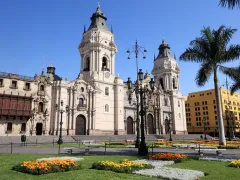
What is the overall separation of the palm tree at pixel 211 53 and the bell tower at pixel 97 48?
26956 mm

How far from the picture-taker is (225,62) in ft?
77.0

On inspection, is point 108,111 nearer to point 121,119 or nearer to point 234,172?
point 121,119

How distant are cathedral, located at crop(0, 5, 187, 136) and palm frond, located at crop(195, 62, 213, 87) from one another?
18.7 metres

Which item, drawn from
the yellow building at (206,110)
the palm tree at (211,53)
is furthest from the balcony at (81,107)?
the yellow building at (206,110)

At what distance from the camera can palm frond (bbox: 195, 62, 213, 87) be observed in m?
23.6

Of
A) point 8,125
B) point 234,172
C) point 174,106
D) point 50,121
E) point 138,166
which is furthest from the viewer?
point 174,106

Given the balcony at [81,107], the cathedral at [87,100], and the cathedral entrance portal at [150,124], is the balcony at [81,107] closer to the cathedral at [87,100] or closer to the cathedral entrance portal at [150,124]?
the cathedral at [87,100]

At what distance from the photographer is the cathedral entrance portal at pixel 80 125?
145ft

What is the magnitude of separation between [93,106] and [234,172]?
3854cm

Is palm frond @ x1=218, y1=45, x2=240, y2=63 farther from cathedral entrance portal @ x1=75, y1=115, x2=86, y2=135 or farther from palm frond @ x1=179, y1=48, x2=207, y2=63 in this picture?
cathedral entrance portal @ x1=75, y1=115, x2=86, y2=135

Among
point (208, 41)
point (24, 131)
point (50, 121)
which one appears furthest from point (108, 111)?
point (208, 41)

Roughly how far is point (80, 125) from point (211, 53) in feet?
98.5

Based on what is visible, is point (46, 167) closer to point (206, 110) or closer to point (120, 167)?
point (120, 167)

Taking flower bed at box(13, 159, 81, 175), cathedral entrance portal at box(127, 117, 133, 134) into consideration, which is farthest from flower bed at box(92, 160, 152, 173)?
cathedral entrance portal at box(127, 117, 133, 134)
